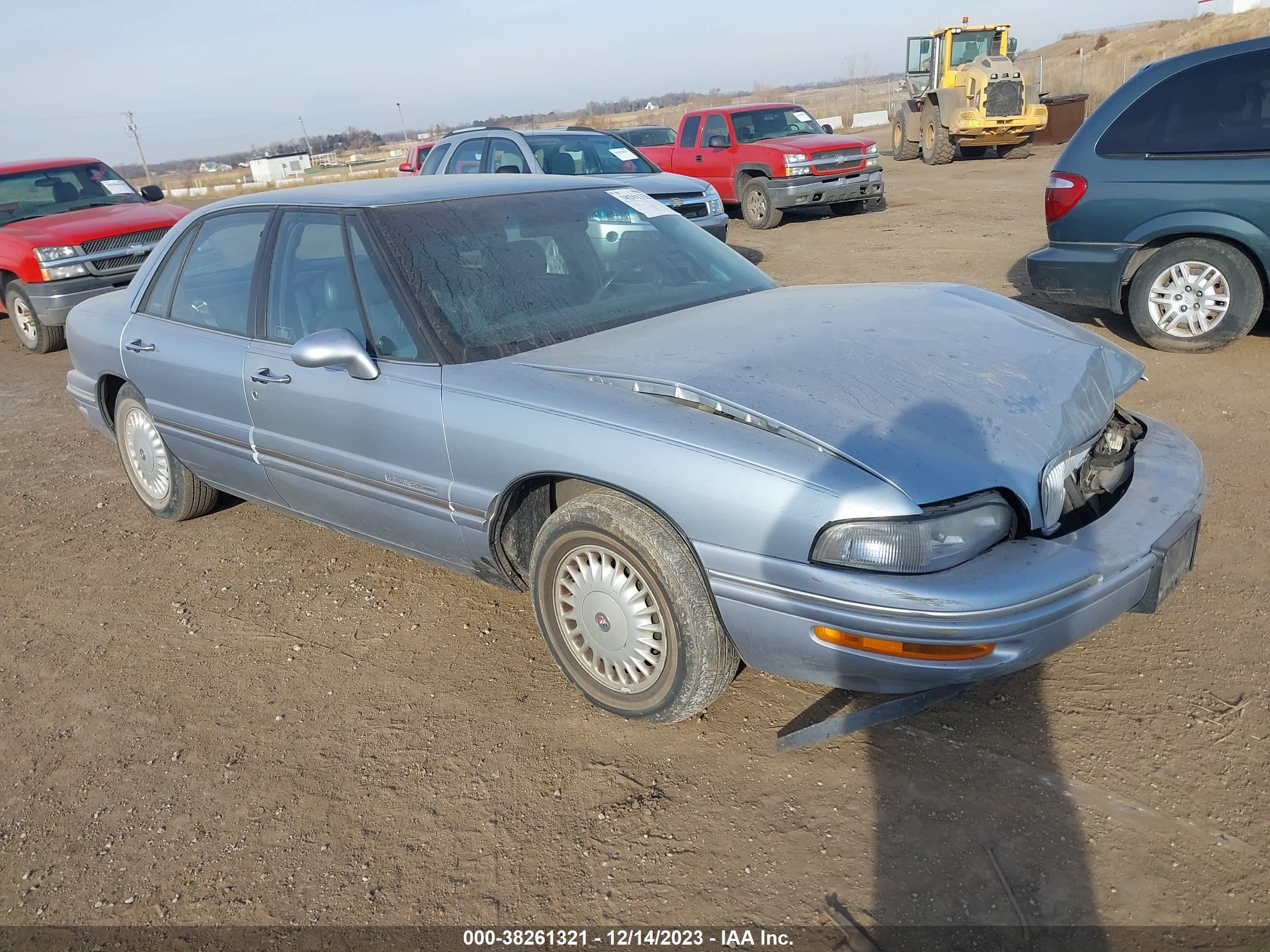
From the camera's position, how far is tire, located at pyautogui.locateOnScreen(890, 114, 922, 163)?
70.6ft

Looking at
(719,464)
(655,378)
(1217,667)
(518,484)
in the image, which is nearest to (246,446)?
(518,484)

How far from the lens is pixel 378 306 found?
10.9 feet

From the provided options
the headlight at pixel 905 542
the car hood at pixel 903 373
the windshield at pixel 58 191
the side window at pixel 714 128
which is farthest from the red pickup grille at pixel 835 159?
the headlight at pixel 905 542

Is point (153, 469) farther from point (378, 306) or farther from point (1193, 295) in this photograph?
point (1193, 295)

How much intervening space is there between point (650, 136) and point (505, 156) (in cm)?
905

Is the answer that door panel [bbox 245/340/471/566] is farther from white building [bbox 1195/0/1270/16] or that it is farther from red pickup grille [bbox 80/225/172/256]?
white building [bbox 1195/0/1270/16]

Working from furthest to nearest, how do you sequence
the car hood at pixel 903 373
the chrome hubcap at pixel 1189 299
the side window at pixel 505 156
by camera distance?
A: the side window at pixel 505 156 → the chrome hubcap at pixel 1189 299 → the car hood at pixel 903 373

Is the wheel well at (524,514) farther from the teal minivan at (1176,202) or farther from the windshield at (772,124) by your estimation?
the windshield at (772,124)

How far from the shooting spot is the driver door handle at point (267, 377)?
3572 mm

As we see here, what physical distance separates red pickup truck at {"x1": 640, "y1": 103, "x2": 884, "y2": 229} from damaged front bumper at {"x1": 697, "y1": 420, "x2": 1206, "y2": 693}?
11.3 metres

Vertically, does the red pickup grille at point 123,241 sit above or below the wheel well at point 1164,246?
above

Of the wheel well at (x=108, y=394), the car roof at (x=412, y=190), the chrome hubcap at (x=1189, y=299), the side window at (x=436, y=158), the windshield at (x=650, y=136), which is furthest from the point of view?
the windshield at (x=650, y=136)

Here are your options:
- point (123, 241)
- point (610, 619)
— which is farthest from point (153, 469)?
point (123, 241)

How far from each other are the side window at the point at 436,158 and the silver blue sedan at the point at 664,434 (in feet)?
21.9
